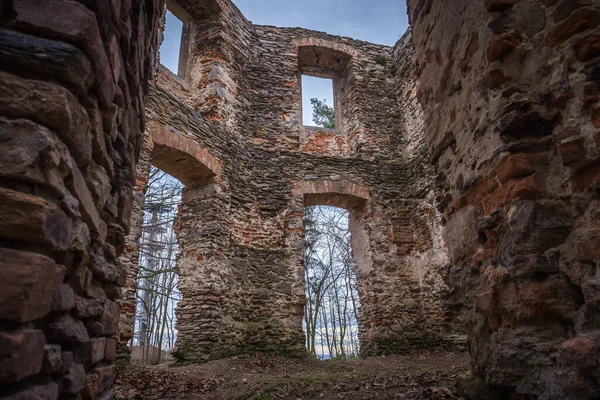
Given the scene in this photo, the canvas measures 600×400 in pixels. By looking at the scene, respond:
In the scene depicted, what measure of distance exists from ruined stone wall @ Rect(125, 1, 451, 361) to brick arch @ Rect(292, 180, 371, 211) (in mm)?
22

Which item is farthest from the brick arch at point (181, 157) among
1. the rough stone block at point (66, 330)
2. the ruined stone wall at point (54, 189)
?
the rough stone block at point (66, 330)

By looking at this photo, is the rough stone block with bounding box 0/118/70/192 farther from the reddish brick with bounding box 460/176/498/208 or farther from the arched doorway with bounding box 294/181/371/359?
the arched doorway with bounding box 294/181/371/359

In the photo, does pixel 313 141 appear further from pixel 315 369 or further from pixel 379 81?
pixel 315 369

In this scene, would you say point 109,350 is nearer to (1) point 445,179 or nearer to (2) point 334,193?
(1) point 445,179

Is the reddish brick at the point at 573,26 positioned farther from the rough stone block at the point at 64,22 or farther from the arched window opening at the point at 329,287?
the arched window opening at the point at 329,287

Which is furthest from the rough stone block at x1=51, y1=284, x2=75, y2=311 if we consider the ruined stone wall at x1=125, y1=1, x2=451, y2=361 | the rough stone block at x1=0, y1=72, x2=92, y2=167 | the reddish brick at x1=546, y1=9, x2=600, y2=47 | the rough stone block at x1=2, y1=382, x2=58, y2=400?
the ruined stone wall at x1=125, y1=1, x2=451, y2=361

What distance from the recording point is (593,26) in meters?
1.63

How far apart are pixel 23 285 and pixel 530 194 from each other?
6.07 feet

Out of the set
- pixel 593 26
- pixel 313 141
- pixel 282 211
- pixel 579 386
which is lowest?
pixel 579 386

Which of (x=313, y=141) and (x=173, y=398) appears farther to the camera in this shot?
(x=313, y=141)

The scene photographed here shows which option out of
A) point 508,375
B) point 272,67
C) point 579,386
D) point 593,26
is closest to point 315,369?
point 508,375

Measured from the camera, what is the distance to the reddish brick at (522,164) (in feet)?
5.76

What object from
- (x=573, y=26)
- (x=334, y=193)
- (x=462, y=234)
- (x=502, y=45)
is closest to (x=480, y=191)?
(x=462, y=234)

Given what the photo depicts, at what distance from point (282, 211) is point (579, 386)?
6.27 metres
